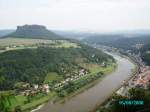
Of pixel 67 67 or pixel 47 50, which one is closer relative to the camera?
pixel 67 67

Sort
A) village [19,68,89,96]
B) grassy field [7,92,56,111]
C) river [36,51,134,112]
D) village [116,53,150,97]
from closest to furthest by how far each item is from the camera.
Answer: river [36,51,134,112] < grassy field [7,92,56,111] < village [116,53,150,97] < village [19,68,89,96]

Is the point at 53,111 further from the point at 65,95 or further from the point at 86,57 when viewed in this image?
the point at 86,57

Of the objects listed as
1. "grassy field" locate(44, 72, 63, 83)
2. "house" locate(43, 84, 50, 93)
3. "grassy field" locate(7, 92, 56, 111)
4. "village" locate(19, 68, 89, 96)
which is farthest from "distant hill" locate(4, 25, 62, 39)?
"grassy field" locate(7, 92, 56, 111)

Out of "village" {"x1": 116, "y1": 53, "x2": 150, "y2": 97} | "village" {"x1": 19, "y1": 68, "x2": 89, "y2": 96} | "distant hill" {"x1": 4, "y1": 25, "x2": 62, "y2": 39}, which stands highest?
"distant hill" {"x1": 4, "y1": 25, "x2": 62, "y2": 39}

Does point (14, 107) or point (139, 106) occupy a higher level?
point (139, 106)

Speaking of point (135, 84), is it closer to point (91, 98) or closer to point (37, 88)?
point (91, 98)

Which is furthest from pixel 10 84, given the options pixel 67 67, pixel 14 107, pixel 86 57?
pixel 86 57

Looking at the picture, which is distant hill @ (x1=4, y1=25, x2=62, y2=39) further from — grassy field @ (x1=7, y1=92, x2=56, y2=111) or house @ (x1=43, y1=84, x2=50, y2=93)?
grassy field @ (x1=7, y1=92, x2=56, y2=111)

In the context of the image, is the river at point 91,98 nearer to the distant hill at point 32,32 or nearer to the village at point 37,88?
the village at point 37,88
